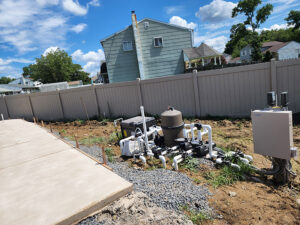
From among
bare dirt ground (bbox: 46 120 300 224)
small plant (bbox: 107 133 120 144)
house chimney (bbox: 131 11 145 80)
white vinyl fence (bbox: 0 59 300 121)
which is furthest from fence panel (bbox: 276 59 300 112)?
house chimney (bbox: 131 11 145 80)

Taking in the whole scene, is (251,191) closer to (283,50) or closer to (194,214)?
(194,214)

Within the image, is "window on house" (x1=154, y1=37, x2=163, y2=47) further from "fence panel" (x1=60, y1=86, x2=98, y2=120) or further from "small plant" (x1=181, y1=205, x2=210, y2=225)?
"small plant" (x1=181, y1=205, x2=210, y2=225)

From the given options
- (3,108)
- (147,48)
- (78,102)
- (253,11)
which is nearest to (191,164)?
(78,102)

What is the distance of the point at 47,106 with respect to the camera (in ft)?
39.2

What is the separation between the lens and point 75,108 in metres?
10.8

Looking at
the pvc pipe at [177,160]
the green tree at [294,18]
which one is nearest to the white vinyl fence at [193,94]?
the pvc pipe at [177,160]

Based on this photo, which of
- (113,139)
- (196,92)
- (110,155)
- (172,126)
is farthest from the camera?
(196,92)

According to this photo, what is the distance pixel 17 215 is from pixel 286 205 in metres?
3.55

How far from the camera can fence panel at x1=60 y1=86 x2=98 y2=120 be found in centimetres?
1003

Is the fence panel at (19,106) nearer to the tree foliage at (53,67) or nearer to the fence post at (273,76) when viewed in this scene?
the fence post at (273,76)

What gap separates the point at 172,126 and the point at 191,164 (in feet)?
3.67

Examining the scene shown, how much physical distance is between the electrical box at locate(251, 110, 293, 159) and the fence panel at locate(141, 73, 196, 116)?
4353mm

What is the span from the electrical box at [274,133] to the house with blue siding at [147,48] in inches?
446

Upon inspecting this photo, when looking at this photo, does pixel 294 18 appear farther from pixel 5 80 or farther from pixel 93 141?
pixel 5 80
